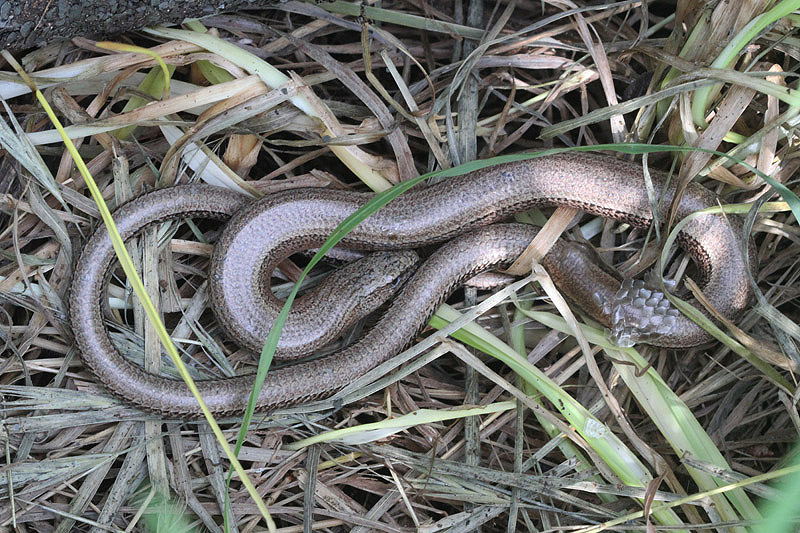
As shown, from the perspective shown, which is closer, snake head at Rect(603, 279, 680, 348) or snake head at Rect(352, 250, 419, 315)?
snake head at Rect(603, 279, 680, 348)

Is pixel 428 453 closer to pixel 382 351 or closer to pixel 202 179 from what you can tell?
pixel 382 351

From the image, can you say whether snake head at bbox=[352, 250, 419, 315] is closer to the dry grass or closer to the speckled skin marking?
the speckled skin marking

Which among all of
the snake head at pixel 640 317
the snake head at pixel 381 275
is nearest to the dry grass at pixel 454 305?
the snake head at pixel 640 317

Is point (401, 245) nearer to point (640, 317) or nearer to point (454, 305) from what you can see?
point (454, 305)

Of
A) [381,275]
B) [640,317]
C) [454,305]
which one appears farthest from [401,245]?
[640,317]

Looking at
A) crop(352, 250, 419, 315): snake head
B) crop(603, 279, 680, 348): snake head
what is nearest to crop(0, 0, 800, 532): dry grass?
crop(603, 279, 680, 348): snake head

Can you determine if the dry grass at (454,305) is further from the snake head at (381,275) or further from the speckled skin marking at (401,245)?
the snake head at (381,275)
